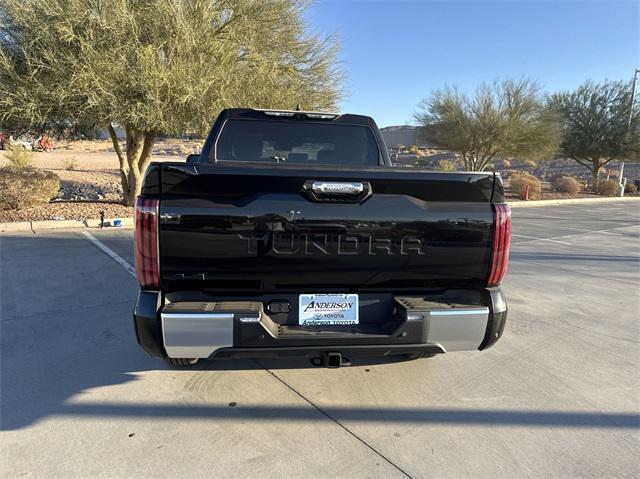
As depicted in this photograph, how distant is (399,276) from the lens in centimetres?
281

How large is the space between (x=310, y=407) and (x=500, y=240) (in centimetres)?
177

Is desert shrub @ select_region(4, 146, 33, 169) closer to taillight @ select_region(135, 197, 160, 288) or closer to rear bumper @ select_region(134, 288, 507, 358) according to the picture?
taillight @ select_region(135, 197, 160, 288)

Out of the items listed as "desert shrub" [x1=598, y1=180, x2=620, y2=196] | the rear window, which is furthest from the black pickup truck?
"desert shrub" [x1=598, y1=180, x2=620, y2=196]

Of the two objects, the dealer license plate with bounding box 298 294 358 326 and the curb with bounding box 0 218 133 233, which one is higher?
the dealer license plate with bounding box 298 294 358 326

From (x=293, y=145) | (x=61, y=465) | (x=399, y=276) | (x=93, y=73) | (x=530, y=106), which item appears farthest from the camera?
(x=530, y=106)

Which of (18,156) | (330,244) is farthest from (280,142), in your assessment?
(18,156)

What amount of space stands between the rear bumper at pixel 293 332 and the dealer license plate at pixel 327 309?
0.26 ft

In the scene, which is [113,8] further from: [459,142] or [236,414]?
[459,142]

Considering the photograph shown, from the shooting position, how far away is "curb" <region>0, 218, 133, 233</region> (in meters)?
9.02

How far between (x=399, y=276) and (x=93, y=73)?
861cm

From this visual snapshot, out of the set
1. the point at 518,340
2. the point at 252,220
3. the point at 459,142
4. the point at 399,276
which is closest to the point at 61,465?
the point at 252,220

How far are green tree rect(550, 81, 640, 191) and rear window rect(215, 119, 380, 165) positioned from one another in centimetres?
3212

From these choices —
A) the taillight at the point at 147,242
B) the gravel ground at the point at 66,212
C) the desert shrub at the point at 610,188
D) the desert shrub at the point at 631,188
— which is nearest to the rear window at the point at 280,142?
the taillight at the point at 147,242

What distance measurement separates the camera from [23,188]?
1026 cm
